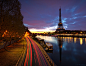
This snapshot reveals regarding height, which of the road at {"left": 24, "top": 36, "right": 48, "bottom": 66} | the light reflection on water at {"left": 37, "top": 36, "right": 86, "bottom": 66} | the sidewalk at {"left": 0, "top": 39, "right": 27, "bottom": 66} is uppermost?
the sidewalk at {"left": 0, "top": 39, "right": 27, "bottom": 66}

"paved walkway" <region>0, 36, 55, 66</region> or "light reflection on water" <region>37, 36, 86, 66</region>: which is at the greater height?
"paved walkway" <region>0, 36, 55, 66</region>

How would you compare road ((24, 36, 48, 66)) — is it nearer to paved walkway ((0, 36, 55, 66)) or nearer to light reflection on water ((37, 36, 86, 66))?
paved walkway ((0, 36, 55, 66))

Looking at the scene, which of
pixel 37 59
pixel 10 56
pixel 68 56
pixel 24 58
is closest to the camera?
pixel 24 58

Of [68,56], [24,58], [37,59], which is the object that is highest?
[24,58]

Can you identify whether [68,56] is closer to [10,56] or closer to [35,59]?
[35,59]

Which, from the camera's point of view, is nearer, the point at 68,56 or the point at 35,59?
the point at 35,59

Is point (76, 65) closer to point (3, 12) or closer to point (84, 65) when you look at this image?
point (84, 65)

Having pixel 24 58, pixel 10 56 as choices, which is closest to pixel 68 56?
pixel 24 58

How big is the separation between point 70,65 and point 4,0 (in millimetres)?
Result: 21828

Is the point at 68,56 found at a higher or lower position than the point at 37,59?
lower

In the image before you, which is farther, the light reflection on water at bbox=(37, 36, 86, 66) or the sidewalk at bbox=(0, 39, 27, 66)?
the light reflection on water at bbox=(37, 36, 86, 66)

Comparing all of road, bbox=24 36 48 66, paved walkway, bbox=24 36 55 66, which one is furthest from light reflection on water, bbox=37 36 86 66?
road, bbox=24 36 48 66

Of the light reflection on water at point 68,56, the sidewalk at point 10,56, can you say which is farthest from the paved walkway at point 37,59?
the light reflection on water at point 68,56

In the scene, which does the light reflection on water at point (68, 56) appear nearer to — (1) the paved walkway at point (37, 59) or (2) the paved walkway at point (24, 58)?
(1) the paved walkway at point (37, 59)
